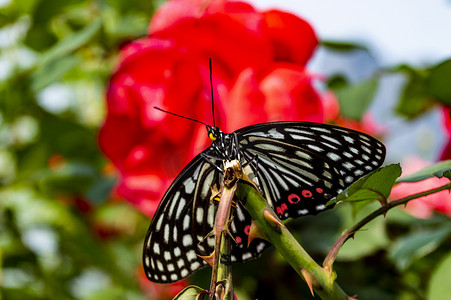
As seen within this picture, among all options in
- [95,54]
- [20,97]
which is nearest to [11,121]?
[20,97]

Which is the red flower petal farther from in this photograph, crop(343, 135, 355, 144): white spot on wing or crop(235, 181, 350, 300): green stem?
crop(235, 181, 350, 300): green stem

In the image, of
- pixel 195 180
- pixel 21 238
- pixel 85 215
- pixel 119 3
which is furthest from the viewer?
pixel 85 215

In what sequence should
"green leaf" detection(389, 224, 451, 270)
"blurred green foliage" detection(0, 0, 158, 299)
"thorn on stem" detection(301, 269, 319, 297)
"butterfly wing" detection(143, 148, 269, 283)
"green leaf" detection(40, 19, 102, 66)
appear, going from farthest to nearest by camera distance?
"blurred green foliage" detection(0, 0, 158, 299) < "green leaf" detection(40, 19, 102, 66) < "green leaf" detection(389, 224, 451, 270) < "butterfly wing" detection(143, 148, 269, 283) < "thorn on stem" detection(301, 269, 319, 297)

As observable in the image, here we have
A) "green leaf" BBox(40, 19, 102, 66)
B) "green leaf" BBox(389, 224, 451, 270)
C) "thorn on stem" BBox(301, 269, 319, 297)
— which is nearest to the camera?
"thorn on stem" BBox(301, 269, 319, 297)

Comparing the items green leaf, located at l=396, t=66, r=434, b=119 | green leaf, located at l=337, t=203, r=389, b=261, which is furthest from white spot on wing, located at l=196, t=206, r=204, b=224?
green leaf, located at l=396, t=66, r=434, b=119

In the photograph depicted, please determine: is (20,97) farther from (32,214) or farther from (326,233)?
(326,233)

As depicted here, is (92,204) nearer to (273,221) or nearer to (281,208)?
(281,208)

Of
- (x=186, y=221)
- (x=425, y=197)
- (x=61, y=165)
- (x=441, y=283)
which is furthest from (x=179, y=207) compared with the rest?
(x=61, y=165)

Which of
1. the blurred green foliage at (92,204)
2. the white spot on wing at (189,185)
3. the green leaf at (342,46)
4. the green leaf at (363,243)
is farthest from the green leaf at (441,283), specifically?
the green leaf at (342,46)
